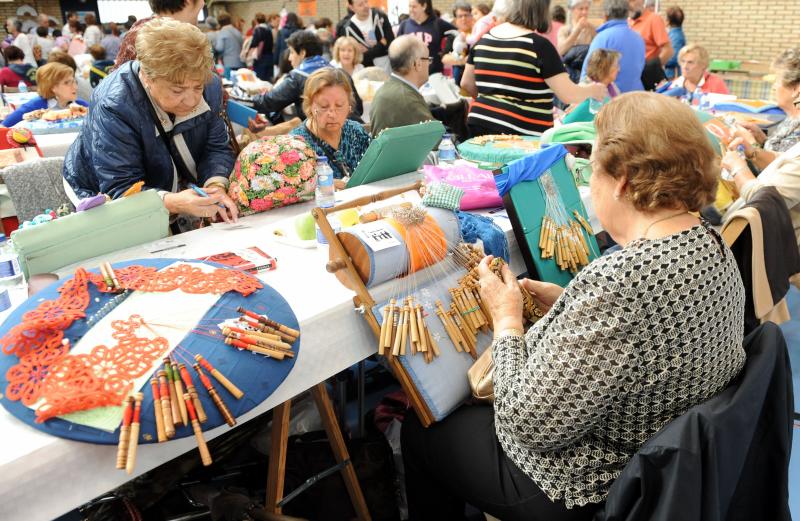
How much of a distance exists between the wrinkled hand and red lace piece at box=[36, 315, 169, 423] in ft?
3.11

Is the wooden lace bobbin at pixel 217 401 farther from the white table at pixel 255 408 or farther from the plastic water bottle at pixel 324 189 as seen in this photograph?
the plastic water bottle at pixel 324 189

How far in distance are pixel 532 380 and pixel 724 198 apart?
A: 8.22 feet

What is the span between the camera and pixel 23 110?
4922mm

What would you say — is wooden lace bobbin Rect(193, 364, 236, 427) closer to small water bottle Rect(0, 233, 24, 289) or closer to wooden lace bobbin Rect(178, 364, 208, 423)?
wooden lace bobbin Rect(178, 364, 208, 423)

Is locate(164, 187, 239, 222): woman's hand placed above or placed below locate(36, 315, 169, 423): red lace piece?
above

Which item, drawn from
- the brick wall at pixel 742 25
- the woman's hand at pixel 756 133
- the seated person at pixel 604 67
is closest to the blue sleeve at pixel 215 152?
the seated person at pixel 604 67

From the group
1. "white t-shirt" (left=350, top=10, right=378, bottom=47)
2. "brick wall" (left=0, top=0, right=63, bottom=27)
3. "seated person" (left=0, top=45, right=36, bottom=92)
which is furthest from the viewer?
"brick wall" (left=0, top=0, right=63, bottom=27)

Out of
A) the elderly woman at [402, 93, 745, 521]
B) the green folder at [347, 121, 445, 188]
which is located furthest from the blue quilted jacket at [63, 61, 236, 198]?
the elderly woman at [402, 93, 745, 521]

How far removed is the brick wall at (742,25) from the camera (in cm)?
1000

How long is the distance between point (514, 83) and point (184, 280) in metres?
2.48

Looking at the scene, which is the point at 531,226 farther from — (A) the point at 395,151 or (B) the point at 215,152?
(B) the point at 215,152

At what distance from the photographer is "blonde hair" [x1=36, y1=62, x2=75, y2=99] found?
16.5ft

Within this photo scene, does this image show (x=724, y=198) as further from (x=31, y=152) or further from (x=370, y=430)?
(x=31, y=152)

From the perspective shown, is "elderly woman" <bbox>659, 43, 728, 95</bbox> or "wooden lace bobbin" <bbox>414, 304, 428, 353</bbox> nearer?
"wooden lace bobbin" <bbox>414, 304, 428, 353</bbox>
